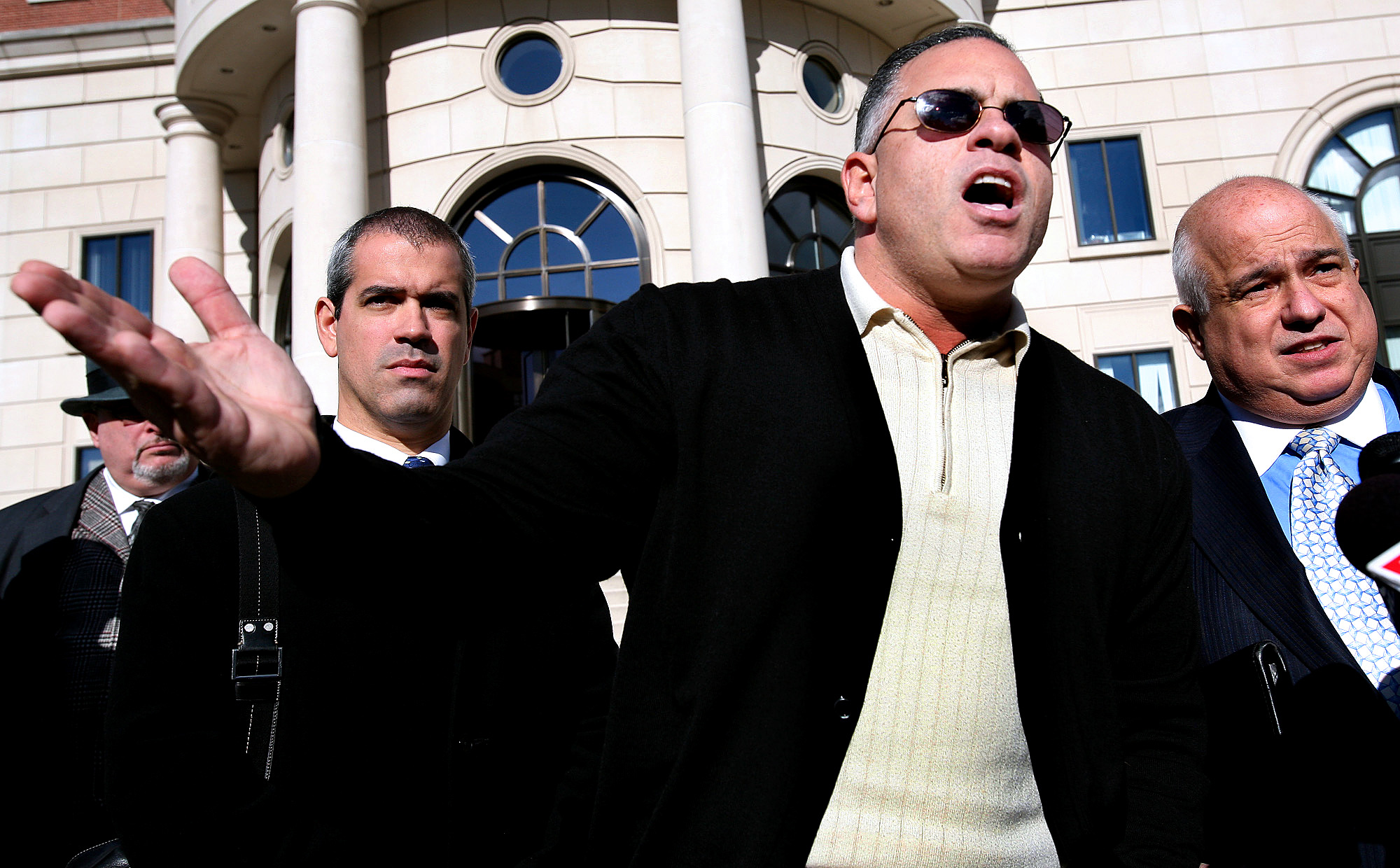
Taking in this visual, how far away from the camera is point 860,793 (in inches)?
65.2

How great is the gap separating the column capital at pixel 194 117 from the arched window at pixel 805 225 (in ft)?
24.1

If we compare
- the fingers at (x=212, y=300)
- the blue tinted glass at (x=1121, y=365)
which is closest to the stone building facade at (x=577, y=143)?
the blue tinted glass at (x=1121, y=365)

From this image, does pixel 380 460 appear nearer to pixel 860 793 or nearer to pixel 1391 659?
pixel 860 793

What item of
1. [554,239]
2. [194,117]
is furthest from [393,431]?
[194,117]

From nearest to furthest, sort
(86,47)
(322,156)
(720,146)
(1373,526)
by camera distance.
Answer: (1373,526)
(720,146)
(322,156)
(86,47)

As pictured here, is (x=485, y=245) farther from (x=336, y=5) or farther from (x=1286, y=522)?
(x=1286, y=522)

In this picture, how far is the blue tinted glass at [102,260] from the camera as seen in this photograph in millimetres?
13742

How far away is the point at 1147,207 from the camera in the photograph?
13.2 meters

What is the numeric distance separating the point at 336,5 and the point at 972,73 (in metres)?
10.6

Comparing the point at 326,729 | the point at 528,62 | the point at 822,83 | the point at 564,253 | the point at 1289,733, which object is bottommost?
the point at 1289,733

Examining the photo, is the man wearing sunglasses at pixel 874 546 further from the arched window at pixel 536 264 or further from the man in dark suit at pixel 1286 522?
the arched window at pixel 536 264

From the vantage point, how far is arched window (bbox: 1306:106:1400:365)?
13.2 metres

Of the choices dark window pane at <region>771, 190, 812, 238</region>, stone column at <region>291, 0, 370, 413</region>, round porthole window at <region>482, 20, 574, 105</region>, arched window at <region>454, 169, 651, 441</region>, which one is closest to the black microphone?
stone column at <region>291, 0, 370, 413</region>

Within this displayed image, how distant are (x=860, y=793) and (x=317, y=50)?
36.4 ft
